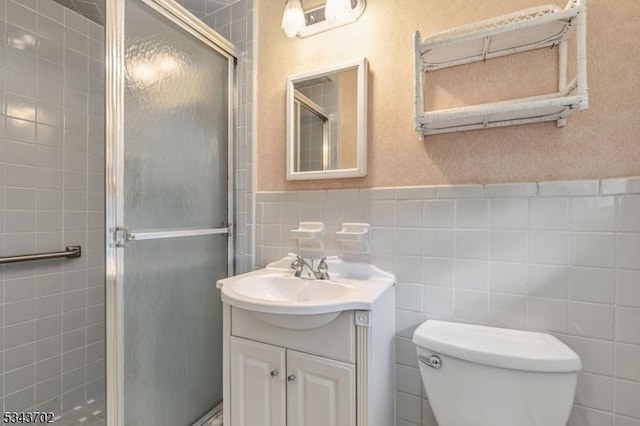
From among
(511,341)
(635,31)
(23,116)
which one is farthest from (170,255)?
(635,31)

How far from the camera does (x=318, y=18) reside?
1.38 metres

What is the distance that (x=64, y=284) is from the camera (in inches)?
63.7

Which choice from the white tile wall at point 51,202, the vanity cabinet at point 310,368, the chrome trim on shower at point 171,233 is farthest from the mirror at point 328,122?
the white tile wall at point 51,202

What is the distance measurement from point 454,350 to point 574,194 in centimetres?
65

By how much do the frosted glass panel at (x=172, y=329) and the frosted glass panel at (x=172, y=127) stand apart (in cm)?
15

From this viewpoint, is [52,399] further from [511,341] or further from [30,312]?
[511,341]

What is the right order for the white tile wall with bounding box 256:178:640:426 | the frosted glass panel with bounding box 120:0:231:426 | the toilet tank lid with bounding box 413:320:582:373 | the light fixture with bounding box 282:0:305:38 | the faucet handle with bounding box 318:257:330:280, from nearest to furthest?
the toilet tank lid with bounding box 413:320:582:373, the white tile wall with bounding box 256:178:640:426, the frosted glass panel with bounding box 120:0:231:426, the faucet handle with bounding box 318:257:330:280, the light fixture with bounding box 282:0:305:38

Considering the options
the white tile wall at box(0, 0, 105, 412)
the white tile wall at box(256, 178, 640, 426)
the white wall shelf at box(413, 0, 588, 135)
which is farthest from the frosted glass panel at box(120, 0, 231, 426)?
the white wall shelf at box(413, 0, 588, 135)

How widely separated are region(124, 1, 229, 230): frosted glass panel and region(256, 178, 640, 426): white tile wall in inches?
28.5

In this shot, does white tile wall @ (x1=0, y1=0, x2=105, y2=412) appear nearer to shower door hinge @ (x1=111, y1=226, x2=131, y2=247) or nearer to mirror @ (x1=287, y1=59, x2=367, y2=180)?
shower door hinge @ (x1=111, y1=226, x2=131, y2=247)

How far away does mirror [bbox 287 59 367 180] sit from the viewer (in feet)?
4.10

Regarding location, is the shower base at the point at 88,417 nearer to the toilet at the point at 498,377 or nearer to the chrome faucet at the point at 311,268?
the chrome faucet at the point at 311,268

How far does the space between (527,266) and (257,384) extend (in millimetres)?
1071

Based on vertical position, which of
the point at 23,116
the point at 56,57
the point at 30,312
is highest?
the point at 56,57
